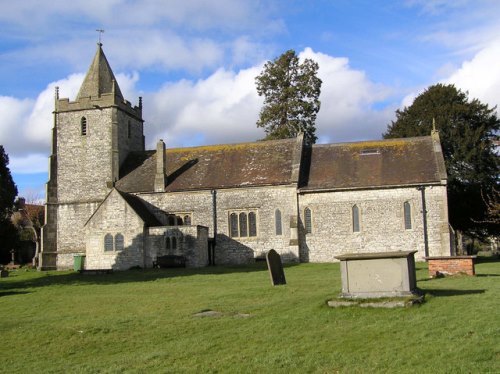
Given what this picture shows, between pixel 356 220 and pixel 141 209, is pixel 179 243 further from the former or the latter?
pixel 356 220

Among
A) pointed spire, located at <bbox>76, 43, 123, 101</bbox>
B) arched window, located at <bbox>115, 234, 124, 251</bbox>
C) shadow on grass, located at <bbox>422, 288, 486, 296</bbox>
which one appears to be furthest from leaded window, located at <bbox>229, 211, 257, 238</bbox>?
shadow on grass, located at <bbox>422, 288, 486, 296</bbox>

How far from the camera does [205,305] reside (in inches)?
667

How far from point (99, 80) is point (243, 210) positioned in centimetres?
1613

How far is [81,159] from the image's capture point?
145 ft

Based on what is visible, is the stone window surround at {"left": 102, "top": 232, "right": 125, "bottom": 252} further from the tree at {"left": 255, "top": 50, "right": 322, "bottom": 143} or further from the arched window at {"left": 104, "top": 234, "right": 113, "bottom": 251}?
the tree at {"left": 255, "top": 50, "right": 322, "bottom": 143}

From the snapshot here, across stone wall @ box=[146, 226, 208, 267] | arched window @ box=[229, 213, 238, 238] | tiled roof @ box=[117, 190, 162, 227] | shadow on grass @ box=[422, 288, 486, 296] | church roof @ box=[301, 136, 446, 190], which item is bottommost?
shadow on grass @ box=[422, 288, 486, 296]

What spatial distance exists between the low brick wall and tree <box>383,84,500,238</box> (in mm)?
23623

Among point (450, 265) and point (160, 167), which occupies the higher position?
point (160, 167)

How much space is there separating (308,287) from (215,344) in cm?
872

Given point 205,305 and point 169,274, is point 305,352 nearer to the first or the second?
point 205,305

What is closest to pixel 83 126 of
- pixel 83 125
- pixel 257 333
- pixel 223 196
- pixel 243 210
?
pixel 83 125

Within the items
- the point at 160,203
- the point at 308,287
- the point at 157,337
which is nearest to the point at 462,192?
the point at 160,203

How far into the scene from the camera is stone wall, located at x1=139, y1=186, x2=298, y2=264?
3875 centimetres

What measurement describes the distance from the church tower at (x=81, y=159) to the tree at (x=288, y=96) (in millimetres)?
13511
